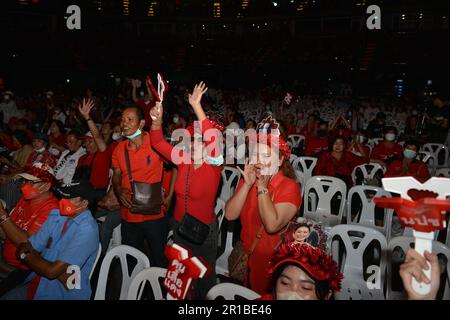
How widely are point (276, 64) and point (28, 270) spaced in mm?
25183

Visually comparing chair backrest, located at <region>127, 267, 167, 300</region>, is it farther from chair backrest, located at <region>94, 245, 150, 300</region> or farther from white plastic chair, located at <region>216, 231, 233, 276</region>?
white plastic chair, located at <region>216, 231, 233, 276</region>

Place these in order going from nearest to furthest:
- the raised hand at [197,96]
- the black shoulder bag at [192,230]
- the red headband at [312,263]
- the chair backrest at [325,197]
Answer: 1. the red headband at [312,263]
2. the black shoulder bag at [192,230]
3. the raised hand at [197,96]
4. the chair backrest at [325,197]

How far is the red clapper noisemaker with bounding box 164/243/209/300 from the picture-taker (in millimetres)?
1700

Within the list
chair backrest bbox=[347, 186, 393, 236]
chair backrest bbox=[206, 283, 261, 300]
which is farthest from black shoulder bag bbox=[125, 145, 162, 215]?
chair backrest bbox=[347, 186, 393, 236]

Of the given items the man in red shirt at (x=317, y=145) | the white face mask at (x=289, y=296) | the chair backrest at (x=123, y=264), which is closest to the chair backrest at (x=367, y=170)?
the man in red shirt at (x=317, y=145)

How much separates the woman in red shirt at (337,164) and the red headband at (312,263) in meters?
3.77

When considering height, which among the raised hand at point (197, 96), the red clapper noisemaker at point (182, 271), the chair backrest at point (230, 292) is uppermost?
the raised hand at point (197, 96)

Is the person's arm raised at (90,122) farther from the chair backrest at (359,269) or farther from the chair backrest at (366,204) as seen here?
the chair backrest at (366,204)

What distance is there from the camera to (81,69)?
80.9 ft

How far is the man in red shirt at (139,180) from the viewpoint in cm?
375

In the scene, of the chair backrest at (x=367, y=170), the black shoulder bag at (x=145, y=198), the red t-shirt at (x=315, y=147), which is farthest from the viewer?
the red t-shirt at (x=315, y=147)

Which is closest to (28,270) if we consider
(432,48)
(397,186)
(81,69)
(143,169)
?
(143,169)

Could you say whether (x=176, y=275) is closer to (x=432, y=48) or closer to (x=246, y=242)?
(x=246, y=242)

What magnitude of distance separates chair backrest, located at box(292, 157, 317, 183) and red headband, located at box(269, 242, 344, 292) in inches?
190
